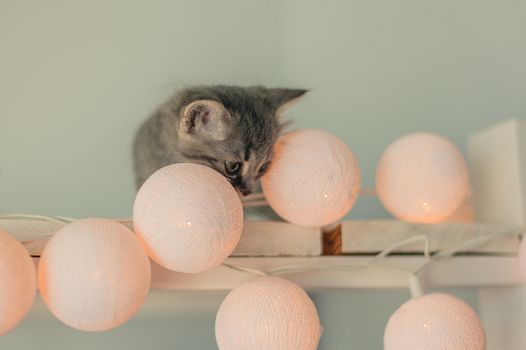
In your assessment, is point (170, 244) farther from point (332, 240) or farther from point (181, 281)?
point (332, 240)

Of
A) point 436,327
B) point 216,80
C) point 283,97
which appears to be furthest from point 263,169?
point 216,80

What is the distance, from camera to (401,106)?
1282 mm

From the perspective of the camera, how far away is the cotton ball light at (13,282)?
0.63 metres

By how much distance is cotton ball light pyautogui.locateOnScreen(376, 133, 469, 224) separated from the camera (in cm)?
91

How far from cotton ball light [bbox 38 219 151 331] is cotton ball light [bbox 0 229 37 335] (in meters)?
0.02

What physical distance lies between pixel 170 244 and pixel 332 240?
0.28 m

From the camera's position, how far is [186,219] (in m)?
0.68

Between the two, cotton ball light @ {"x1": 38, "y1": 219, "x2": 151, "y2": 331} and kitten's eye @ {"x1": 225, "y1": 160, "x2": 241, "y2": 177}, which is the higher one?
kitten's eye @ {"x1": 225, "y1": 160, "x2": 241, "y2": 177}

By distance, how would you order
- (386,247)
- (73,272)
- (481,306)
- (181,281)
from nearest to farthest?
(73,272), (181,281), (386,247), (481,306)

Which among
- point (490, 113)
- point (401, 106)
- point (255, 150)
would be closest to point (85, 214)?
point (255, 150)

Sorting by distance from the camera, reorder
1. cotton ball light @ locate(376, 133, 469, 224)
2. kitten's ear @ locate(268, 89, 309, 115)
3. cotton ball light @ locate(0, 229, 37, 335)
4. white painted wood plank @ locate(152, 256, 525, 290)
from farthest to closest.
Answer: kitten's ear @ locate(268, 89, 309, 115), cotton ball light @ locate(376, 133, 469, 224), white painted wood plank @ locate(152, 256, 525, 290), cotton ball light @ locate(0, 229, 37, 335)

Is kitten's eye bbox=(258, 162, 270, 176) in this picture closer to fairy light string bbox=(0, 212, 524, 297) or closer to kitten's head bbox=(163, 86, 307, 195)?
kitten's head bbox=(163, 86, 307, 195)

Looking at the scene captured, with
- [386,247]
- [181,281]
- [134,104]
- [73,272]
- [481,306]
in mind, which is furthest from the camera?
[134,104]

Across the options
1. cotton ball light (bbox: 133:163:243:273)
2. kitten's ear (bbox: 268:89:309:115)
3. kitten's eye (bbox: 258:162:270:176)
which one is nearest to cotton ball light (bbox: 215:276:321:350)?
cotton ball light (bbox: 133:163:243:273)
